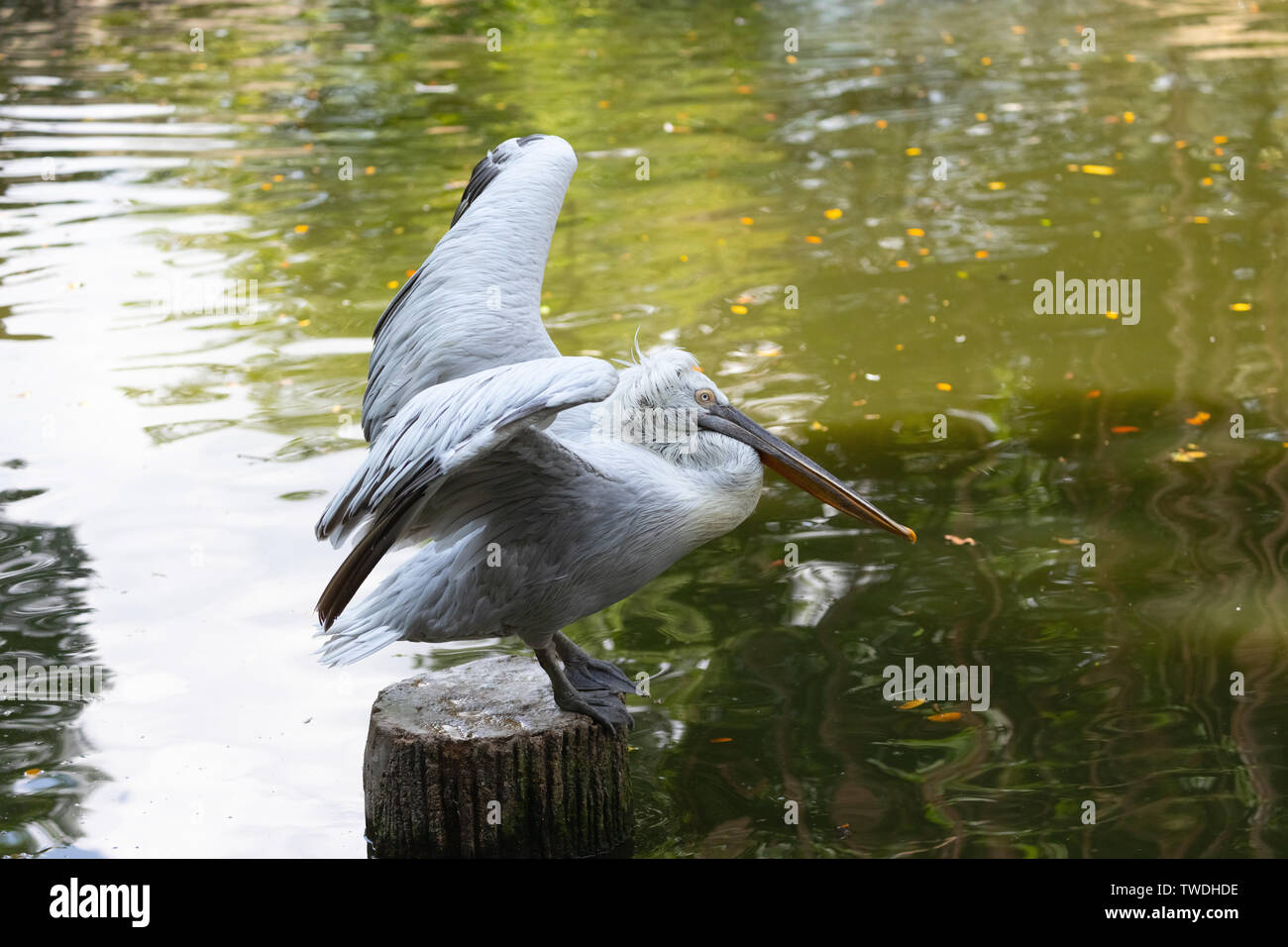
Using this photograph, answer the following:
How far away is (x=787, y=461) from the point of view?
4.13 meters

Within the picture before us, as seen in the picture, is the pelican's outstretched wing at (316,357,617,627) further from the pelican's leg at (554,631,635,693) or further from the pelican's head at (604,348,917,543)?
the pelican's leg at (554,631,635,693)

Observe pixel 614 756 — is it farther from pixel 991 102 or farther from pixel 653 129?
pixel 991 102

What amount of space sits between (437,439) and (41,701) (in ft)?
8.19

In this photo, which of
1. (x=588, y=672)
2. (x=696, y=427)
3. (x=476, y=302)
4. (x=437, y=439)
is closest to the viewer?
(x=437, y=439)

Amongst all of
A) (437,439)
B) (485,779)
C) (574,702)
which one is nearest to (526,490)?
(437,439)

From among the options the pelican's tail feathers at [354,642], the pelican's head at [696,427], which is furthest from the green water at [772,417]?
the pelican's head at [696,427]

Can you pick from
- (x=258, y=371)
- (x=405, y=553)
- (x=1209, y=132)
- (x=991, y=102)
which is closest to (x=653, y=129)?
(x=991, y=102)

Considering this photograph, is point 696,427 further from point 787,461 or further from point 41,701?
point 41,701

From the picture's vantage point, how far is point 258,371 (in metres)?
8.24

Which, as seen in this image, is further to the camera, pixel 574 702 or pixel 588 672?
pixel 588 672

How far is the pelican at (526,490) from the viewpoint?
11.7 feet

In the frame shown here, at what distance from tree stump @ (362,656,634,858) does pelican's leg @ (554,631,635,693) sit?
34 cm

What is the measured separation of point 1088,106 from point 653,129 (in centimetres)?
375

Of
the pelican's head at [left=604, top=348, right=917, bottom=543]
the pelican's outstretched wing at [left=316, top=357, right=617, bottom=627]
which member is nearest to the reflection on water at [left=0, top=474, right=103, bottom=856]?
the pelican's outstretched wing at [left=316, top=357, right=617, bottom=627]
